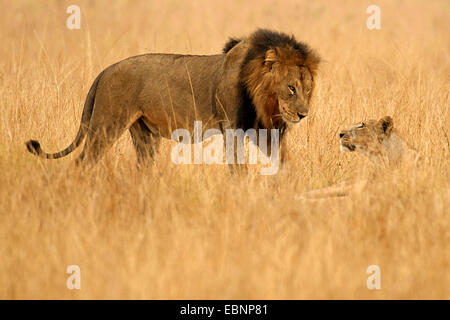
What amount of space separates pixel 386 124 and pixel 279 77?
1047mm

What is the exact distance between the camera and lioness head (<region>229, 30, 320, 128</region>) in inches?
215

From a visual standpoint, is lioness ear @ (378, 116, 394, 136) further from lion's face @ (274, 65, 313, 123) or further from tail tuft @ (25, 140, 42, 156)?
tail tuft @ (25, 140, 42, 156)

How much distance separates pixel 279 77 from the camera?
18.1 ft

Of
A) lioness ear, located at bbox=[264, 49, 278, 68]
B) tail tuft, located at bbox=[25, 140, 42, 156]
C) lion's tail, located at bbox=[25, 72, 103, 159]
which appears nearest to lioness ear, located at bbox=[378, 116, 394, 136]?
lioness ear, located at bbox=[264, 49, 278, 68]

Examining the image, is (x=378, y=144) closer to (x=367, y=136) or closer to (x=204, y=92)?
(x=367, y=136)

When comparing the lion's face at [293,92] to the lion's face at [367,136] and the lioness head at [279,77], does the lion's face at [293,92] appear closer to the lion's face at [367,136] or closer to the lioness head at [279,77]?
the lioness head at [279,77]

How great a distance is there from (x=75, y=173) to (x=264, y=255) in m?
1.82

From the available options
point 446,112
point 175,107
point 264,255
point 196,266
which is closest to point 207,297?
point 196,266

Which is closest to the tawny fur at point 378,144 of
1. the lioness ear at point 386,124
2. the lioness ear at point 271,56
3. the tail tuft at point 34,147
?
the lioness ear at point 386,124

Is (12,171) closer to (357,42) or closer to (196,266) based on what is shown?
(196,266)

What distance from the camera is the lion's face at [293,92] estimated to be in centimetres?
543

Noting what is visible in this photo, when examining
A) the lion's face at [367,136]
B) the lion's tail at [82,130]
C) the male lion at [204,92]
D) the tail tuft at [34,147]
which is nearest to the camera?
the tail tuft at [34,147]

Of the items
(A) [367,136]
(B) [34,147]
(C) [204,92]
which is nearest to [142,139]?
(C) [204,92]

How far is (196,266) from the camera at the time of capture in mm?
3570
